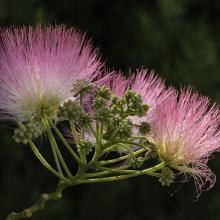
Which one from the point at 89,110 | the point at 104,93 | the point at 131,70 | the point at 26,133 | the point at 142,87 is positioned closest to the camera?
the point at 26,133

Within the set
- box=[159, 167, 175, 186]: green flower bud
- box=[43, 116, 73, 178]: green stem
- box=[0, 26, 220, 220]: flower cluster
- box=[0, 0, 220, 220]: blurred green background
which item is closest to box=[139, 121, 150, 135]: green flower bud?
box=[0, 26, 220, 220]: flower cluster

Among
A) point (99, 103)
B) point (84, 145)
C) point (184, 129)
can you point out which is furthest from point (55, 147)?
point (184, 129)

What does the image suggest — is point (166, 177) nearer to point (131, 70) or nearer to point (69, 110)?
point (69, 110)

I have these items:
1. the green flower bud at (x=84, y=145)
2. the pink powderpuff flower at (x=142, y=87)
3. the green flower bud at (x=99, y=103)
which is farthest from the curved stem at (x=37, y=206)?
the pink powderpuff flower at (x=142, y=87)

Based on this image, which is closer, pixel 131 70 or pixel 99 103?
pixel 99 103

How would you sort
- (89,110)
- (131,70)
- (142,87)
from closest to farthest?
(89,110)
(142,87)
(131,70)

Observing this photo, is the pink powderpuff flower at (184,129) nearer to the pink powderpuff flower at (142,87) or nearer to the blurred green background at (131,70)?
the pink powderpuff flower at (142,87)

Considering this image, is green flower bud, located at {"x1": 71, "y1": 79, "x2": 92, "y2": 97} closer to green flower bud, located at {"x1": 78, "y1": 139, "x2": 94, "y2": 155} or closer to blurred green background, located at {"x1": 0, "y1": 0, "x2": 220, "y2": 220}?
green flower bud, located at {"x1": 78, "y1": 139, "x2": 94, "y2": 155}

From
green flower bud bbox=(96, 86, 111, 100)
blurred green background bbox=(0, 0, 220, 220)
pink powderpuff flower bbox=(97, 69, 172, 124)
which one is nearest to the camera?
green flower bud bbox=(96, 86, 111, 100)
